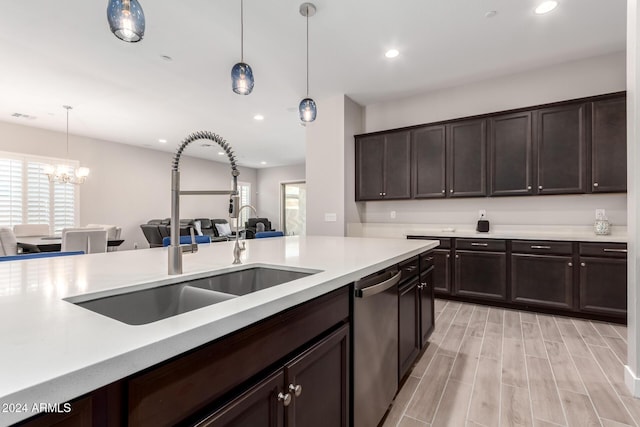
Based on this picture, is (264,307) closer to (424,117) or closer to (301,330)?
(301,330)

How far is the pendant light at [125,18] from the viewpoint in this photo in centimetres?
138

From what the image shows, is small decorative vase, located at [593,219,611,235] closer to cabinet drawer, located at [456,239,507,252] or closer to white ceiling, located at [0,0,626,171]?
cabinet drawer, located at [456,239,507,252]

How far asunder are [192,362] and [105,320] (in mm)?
223

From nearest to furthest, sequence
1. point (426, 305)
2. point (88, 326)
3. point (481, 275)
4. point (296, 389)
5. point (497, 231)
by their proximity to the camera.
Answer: point (88, 326) → point (296, 389) → point (426, 305) → point (481, 275) → point (497, 231)

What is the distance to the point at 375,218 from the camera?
15.8 feet

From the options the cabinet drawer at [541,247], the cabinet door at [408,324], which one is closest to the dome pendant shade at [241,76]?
the cabinet door at [408,324]

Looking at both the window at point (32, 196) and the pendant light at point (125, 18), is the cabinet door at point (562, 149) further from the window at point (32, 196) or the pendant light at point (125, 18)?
the window at point (32, 196)

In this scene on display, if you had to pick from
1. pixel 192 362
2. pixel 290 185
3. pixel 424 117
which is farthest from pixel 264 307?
pixel 290 185

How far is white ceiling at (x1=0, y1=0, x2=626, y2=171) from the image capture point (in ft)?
8.60

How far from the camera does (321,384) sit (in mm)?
1061

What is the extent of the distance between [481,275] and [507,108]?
2184mm

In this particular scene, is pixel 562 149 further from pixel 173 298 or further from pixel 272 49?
pixel 173 298

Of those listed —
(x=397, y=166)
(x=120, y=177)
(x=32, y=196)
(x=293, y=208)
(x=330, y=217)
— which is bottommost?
(x=330, y=217)

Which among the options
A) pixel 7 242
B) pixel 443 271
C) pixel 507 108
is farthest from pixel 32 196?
pixel 507 108
